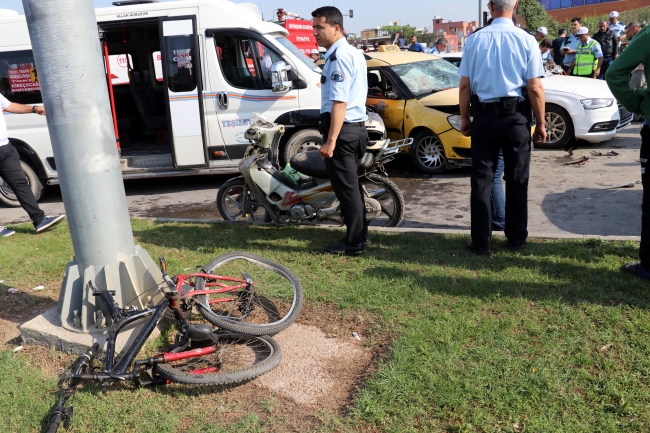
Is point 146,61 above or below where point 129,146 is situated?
above

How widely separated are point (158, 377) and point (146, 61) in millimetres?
8707

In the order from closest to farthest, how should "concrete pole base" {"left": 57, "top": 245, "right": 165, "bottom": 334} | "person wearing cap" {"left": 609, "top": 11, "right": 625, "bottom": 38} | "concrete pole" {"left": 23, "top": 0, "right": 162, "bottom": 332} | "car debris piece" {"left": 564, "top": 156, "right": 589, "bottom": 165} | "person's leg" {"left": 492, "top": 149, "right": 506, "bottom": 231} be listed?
"concrete pole" {"left": 23, "top": 0, "right": 162, "bottom": 332} < "concrete pole base" {"left": 57, "top": 245, "right": 165, "bottom": 334} < "person's leg" {"left": 492, "top": 149, "right": 506, "bottom": 231} < "car debris piece" {"left": 564, "top": 156, "right": 589, "bottom": 165} < "person wearing cap" {"left": 609, "top": 11, "right": 625, "bottom": 38}

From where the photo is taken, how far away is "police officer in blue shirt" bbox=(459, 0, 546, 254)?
4805mm

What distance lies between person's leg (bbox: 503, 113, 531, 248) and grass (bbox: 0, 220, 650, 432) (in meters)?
0.20

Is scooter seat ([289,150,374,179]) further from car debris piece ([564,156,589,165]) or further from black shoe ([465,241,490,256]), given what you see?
car debris piece ([564,156,589,165])

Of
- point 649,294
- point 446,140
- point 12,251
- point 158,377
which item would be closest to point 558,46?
point 446,140

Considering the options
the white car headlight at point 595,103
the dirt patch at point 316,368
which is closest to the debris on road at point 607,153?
the white car headlight at point 595,103

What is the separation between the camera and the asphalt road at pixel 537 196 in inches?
259

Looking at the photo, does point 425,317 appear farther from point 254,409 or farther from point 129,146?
point 129,146

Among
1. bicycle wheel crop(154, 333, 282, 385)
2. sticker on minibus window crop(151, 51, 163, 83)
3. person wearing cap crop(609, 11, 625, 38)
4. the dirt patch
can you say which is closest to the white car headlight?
person wearing cap crop(609, 11, 625, 38)

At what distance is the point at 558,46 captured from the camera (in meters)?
15.2

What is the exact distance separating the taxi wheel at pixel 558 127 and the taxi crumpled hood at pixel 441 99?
1938 millimetres

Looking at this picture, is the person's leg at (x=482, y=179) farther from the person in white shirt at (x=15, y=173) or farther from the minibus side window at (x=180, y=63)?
the minibus side window at (x=180, y=63)

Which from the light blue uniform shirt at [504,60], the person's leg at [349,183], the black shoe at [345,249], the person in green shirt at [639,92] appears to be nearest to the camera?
the person in green shirt at [639,92]
